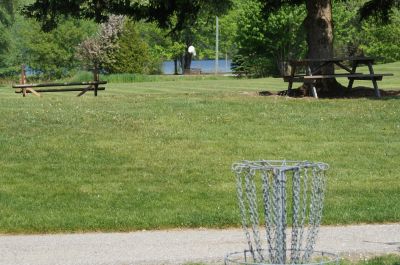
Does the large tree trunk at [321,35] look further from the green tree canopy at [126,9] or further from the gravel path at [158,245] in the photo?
the gravel path at [158,245]

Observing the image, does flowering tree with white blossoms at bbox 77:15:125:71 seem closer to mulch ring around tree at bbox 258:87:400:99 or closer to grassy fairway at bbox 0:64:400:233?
mulch ring around tree at bbox 258:87:400:99

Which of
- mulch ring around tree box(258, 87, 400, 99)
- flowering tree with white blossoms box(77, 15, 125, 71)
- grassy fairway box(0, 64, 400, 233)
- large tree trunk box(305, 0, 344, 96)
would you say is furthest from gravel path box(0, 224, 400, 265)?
flowering tree with white blossoms box(77, 15, 125, 71)

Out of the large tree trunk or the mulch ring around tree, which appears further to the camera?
the large tree trunk

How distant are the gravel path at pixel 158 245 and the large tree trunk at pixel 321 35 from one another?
484 inches

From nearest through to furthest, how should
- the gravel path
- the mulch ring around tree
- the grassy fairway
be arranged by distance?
the gravel path < the grassy fairway < the mulch ring around tree

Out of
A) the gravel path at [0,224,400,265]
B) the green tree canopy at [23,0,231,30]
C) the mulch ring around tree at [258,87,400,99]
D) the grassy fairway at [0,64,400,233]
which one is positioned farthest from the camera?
the mulch ring around tree at [258,87,400,99]

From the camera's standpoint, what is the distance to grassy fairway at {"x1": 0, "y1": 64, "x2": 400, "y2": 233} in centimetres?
962

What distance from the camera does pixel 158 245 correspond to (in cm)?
832

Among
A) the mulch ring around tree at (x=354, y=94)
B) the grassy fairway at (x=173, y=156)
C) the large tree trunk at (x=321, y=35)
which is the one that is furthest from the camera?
the large tree trunk at (x=321, y=35)

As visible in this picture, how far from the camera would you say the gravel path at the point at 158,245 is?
25.3 feet

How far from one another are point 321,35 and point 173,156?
9.64 m

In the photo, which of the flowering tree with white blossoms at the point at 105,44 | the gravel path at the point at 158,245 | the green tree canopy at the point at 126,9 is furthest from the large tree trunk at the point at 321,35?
the flowering tree with white blossoms at the point at 105,44

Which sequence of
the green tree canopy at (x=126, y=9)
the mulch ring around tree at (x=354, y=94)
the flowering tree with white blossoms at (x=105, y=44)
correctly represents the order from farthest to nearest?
the flowering tree with white blossoms at (x=105, y=44) → the mulch ring around tree at (x=354, y=94) → the green tree canopy at (x=126, y=9)

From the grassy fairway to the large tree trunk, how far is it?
235 cm
